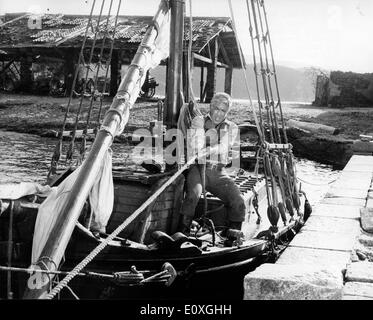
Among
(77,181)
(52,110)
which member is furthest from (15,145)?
(77,181)

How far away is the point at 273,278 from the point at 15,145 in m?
17.5

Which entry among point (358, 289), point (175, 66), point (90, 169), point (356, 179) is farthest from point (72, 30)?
point (358, 289)

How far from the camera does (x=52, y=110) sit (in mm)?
24562

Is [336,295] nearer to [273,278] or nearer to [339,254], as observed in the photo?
[273,278]

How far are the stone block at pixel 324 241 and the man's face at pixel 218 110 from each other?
1.89 meters

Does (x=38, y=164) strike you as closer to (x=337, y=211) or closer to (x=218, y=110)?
(x=218, y=110)

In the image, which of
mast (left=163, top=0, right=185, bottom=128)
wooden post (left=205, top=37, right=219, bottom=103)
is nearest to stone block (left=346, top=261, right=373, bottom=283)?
mast (left=163, top=0, right=185, bottom=128)

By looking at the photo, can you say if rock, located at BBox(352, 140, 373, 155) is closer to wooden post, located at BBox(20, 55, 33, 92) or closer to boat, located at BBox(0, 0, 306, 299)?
boat, located at BBox(0, 0, 306, 299)

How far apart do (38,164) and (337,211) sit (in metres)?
11.8

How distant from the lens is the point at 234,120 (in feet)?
76.9

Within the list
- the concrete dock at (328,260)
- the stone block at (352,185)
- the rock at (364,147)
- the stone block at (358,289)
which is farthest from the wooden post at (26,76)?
the stone block at (358,289)

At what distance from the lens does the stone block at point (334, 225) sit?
5.64m

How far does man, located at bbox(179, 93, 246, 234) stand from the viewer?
19.9 ft

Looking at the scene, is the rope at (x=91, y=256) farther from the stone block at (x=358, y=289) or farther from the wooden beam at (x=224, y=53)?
the wooden beam at (x=224, y=53)
